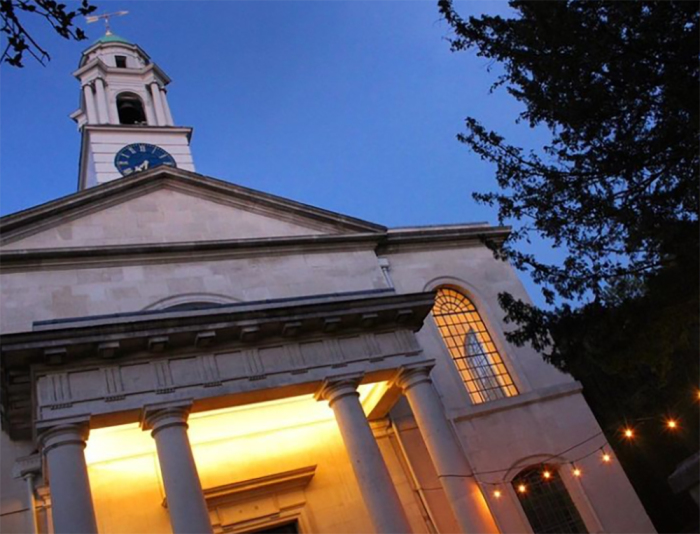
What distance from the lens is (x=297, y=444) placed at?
45.9ft

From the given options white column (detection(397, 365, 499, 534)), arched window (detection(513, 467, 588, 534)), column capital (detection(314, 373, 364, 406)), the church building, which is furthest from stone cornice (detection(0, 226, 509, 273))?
arched window (detection(513, 467, 588, 534))

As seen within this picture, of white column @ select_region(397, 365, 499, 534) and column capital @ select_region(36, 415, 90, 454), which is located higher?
column capital @ select_region(36, 415, 90, 454)

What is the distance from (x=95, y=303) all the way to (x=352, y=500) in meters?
7.26

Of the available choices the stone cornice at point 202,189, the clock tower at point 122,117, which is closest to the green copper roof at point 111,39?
the clock tower at point 122,117

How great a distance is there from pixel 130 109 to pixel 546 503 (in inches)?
922

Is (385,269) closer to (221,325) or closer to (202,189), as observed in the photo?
(202,189)

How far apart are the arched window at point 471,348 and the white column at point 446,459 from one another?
4.25m

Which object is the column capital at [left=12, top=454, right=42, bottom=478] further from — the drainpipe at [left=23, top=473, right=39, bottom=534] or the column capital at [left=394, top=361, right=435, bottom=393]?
the column capital at [left=394, top=361, right=435, bottom=393]

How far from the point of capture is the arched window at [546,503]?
14.4 meters

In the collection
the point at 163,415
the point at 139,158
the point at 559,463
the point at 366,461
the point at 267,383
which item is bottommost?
the point at 559,463

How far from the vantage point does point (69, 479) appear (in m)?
9.22

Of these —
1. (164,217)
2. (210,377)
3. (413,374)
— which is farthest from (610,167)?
(164,217)

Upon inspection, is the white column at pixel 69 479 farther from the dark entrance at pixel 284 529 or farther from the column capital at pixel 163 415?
the dark entrance at pixel 284 529

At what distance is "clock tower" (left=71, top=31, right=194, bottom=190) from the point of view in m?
23.6
